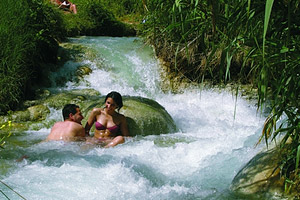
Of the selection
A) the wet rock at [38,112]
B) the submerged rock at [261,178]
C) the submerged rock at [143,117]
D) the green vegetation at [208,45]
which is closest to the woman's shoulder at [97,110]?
the submerged rock at [143,117]

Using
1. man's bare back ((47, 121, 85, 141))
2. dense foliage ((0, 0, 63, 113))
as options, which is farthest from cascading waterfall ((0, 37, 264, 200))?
dense foliage ((0, 0, 63, 113))

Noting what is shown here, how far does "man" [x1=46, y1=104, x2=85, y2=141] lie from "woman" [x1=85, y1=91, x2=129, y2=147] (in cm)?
28

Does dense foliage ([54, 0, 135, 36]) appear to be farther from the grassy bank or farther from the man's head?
the man's head

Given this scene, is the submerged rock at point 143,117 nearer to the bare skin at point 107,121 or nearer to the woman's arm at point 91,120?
the bare skin at point 107,121

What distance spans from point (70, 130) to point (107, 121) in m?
0.62

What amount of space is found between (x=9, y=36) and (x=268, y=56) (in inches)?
247

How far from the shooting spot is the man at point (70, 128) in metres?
5.75

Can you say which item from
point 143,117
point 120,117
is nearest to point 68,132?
point 120,117

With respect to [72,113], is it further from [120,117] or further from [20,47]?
[20,47]

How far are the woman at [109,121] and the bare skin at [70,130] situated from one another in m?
0.28

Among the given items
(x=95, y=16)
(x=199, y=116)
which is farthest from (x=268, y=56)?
(x=95, y=16)

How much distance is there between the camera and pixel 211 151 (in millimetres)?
5305

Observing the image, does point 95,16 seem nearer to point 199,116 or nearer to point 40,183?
point 199,116

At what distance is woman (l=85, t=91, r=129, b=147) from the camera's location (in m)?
5.93
